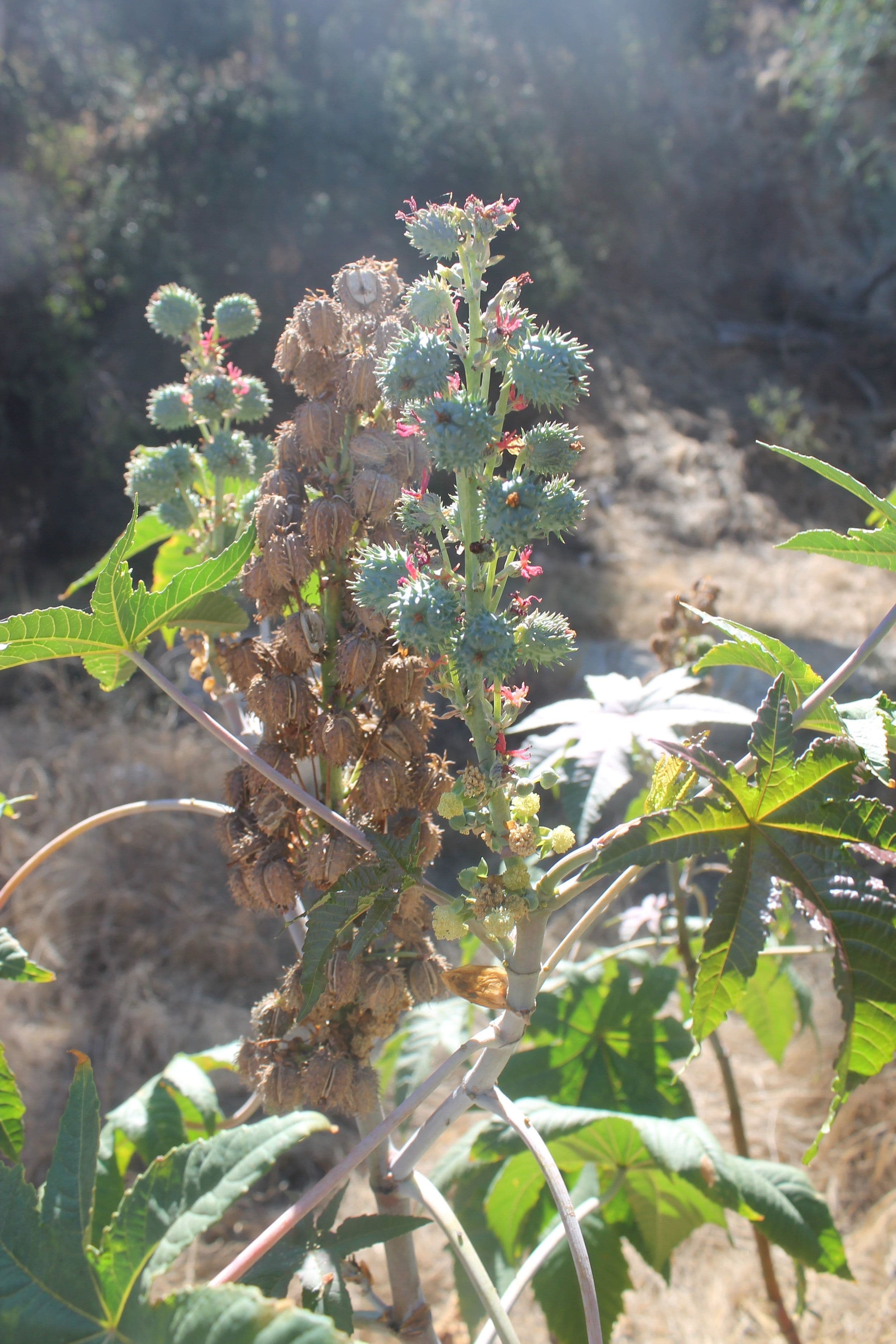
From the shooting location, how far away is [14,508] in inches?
259

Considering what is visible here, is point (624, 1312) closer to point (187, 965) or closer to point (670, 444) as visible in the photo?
point (187, 965)

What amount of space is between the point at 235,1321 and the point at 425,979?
35cm

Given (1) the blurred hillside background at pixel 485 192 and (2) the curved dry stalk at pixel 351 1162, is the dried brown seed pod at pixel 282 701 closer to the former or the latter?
(2) the curved dry stalk at pixel 351 1162

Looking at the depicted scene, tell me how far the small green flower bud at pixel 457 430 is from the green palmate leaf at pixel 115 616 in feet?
0.89

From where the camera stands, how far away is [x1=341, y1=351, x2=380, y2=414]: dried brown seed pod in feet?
2.81

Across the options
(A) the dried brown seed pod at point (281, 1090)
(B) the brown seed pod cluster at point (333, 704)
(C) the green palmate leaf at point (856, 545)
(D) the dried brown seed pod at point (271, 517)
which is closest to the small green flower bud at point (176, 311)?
(B) the brown seed pod cluster at point (333, 704)

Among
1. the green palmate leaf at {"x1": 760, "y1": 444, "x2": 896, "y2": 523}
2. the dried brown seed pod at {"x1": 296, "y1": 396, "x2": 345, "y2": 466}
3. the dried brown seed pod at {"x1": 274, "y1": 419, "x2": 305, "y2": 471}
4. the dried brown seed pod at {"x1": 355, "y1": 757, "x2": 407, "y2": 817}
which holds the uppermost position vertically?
the green palmate leaf at {"x1": 760, "y1": 444, "x2": 896, "y2": 523}

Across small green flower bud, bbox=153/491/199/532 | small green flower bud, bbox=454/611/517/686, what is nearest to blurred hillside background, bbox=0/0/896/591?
small green flower bud, bbox=153/491/199/532

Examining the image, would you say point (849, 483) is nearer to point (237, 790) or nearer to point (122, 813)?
point (237, 790)

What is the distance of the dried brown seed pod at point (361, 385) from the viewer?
86cm

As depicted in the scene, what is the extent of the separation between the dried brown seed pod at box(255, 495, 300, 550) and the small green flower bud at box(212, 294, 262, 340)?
47 centimetres

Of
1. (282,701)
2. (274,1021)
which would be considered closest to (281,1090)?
(274,1021)

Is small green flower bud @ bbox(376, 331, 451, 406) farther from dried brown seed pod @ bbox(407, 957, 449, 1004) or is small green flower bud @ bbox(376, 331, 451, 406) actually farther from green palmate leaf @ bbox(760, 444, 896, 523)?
dried brown seed pod @ bbox(407, 957, 449, 1004)

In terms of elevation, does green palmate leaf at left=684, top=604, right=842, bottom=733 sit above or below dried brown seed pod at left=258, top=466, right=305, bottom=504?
above
